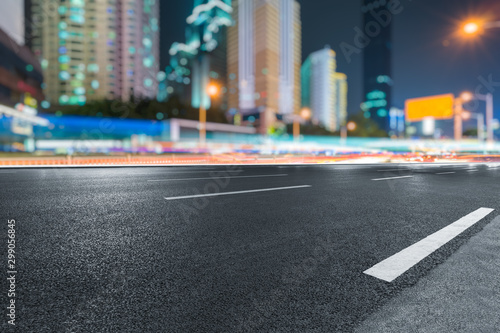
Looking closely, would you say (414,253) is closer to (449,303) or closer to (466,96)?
(449,303)

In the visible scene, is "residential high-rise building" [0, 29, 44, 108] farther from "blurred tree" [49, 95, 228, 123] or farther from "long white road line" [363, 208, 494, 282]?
"long white road line" [363, 208, 494, 282]

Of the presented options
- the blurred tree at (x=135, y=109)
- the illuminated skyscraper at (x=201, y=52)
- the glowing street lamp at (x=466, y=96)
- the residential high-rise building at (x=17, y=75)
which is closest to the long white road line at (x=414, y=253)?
the glowing street lamp at (x=466, y=96)

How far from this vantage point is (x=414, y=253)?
9.36 feet

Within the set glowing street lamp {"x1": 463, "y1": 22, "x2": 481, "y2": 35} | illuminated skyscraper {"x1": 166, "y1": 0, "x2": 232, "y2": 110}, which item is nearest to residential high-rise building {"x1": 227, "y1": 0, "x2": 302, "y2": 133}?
illuminated skyscraper {"x1": 166, "y1": 0, "x2": 232, "y2": 110}

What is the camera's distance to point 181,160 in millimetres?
23172

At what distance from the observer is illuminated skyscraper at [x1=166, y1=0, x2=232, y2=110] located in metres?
182

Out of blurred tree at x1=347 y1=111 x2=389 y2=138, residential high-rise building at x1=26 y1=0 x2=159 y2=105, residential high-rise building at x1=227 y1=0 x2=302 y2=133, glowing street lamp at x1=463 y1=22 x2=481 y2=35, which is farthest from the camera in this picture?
residential high-rise building at x1=227 y1=0 x2=302 y2=133

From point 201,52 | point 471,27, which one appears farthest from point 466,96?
point 201,52

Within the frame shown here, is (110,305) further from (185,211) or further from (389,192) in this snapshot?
(389,192)

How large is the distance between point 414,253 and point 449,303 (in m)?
0.95

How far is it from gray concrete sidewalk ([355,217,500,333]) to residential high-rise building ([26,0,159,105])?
356ft

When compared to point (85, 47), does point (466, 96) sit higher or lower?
lower

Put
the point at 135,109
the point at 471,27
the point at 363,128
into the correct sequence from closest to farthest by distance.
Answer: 1. the point at 471,27
2. the point at 135,109
3. the point at 363,128

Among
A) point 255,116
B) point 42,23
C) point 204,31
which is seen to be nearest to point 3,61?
point 42,23
